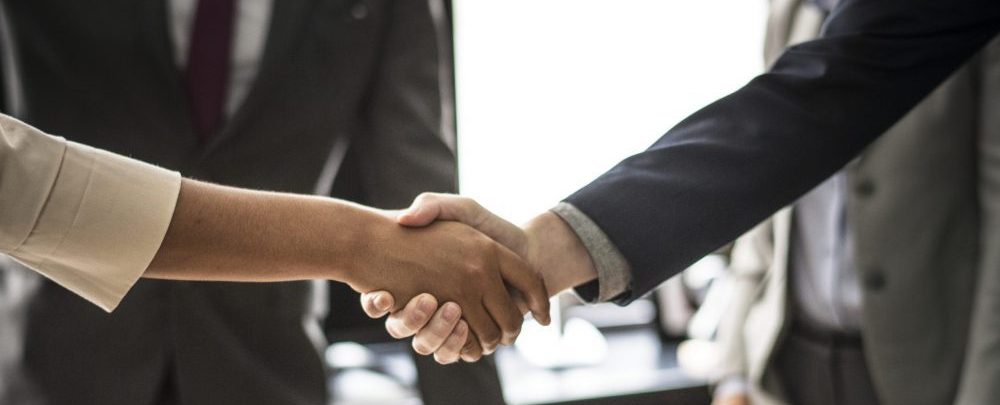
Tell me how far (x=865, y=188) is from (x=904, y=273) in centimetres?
16

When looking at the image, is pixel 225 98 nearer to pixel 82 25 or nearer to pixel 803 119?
pixel 82 25

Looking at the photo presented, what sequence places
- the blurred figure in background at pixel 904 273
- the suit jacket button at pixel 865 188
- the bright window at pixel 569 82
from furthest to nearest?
1. the bright window at pixel 569 82
2. the suit jacket button at pixel 865 188
3. the blurred figure in background at pixel 904 273

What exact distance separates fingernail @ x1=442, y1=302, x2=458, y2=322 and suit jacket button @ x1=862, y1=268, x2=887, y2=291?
0.73 m

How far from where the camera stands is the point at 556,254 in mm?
1562

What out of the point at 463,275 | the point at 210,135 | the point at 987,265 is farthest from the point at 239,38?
the point at 987,265

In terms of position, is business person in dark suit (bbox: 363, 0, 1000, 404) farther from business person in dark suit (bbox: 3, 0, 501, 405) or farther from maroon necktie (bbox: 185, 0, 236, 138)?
maroon necktie (bbox: 185, 0, 236, 138)

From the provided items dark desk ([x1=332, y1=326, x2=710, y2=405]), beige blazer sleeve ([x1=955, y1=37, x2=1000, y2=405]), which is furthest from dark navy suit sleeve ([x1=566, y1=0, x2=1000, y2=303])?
dark desk ([x1=332, y1=326, x2=710, y2=405])

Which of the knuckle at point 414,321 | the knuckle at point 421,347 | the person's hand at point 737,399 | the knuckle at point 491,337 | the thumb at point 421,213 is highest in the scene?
the thumb at point 421,213

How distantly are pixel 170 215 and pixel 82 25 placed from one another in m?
0.48

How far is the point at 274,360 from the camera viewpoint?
5.18 ft

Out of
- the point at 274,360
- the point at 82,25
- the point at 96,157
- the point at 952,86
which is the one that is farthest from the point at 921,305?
the point at 82,25

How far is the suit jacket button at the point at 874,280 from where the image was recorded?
1740 millimetres

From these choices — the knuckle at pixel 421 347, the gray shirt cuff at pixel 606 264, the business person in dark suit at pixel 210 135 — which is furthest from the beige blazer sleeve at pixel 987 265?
the knuckle at pixel 421 347

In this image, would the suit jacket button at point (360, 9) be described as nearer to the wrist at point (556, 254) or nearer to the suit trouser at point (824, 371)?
the wrist at point (556, 254)
